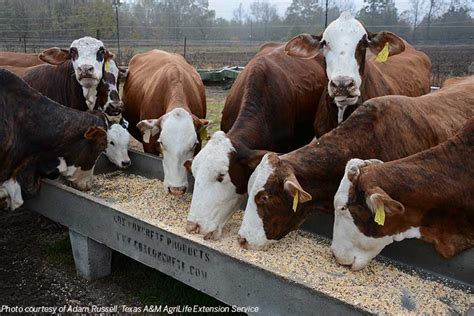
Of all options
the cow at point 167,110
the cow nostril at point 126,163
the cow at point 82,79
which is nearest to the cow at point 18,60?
the cow at point 167,110

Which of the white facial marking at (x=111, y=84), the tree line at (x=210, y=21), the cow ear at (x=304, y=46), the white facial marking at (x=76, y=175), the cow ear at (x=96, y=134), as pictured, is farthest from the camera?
the tree line at (x=210, y=21)

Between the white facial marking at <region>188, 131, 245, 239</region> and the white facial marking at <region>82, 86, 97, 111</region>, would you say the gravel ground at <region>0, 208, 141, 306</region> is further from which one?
the white facial marking at <region>82, 86, 97, 111</region>

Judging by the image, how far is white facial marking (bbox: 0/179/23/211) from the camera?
4.58 metres

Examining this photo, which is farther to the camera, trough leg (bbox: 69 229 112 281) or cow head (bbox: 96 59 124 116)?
cow head (bbox: 96 59 124 116)

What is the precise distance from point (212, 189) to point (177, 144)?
0.83m

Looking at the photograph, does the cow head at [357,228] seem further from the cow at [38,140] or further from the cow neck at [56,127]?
the cow neck at [56,127]

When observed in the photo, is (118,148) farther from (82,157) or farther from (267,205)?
(267,205)

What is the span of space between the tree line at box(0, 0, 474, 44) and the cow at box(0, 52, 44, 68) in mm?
7813

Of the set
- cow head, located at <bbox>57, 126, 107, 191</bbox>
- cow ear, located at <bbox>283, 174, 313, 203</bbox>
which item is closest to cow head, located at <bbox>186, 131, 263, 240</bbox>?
cow ear, located at <bbox>283, 174, 313, 203</bbox>

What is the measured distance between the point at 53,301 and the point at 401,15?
72.3 ft

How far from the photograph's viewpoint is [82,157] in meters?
4.96

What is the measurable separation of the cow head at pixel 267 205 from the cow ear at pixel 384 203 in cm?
61

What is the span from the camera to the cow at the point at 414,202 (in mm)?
3361

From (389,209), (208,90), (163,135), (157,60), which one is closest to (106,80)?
(157,60)
